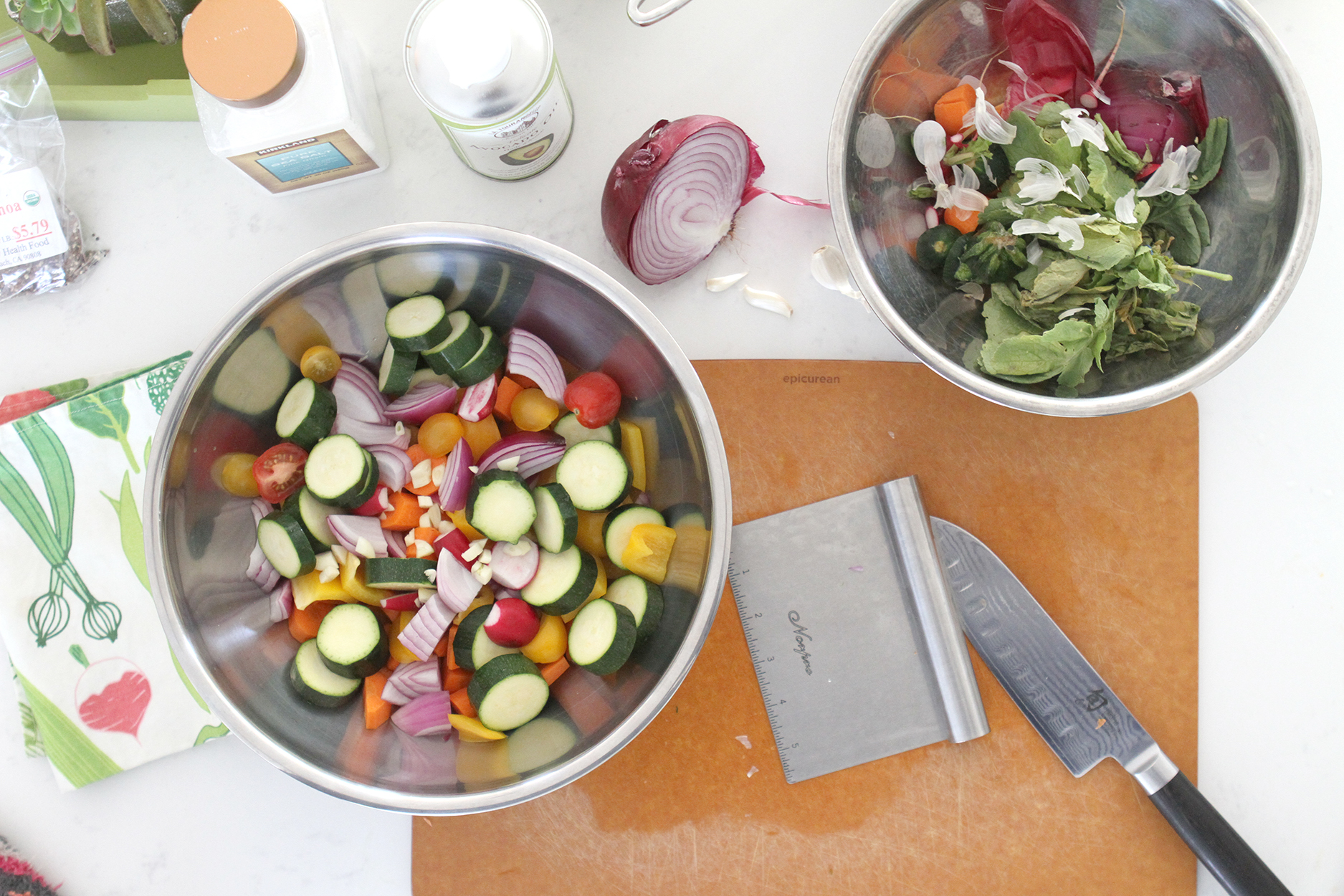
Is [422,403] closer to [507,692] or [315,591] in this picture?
[315,591]

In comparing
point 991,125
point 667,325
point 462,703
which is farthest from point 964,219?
point 462,703

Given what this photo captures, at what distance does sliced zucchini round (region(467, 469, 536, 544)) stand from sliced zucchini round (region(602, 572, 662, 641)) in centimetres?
17

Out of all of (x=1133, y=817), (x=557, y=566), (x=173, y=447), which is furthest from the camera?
(x=1133, y=817)

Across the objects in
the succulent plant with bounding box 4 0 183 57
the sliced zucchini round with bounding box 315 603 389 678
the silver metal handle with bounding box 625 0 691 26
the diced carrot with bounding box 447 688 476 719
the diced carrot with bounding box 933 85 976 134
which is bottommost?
the diced carrot with bounding box 447 688 476 719

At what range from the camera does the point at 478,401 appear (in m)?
1.21

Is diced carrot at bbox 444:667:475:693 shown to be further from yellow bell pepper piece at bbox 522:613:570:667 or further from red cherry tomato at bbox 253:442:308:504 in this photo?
red cherry tomato at bbox 253:442:308:504

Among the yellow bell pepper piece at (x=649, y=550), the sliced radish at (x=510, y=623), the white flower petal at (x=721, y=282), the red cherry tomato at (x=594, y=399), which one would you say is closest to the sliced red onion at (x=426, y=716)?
the sliced radish at (x=510, y=623)

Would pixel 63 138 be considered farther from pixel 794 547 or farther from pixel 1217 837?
pixel 1217 837

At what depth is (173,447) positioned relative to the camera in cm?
105

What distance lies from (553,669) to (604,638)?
5.6 inches

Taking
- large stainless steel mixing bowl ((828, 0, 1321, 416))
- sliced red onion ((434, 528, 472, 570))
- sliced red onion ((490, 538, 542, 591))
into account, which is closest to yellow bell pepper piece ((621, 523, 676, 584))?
sliced red onion ((490, 538, 542, 591))

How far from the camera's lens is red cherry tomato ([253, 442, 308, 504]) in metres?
1.17

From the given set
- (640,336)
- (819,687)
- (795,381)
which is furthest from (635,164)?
(819,687)

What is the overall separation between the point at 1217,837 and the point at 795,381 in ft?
3.13
